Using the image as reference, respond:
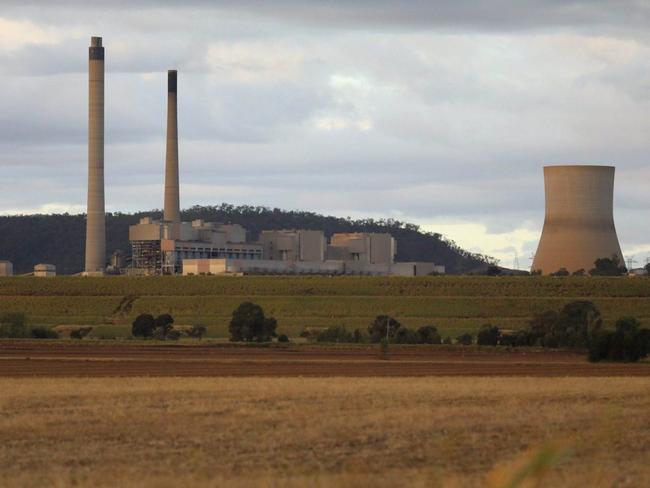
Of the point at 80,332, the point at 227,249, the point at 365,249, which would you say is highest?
the point at 365,249

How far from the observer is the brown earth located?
39.0 meters

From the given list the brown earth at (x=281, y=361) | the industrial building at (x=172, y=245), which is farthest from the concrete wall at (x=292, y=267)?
the brown earth at (x=281, y=361)

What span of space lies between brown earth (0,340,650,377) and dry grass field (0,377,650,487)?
786 centimetres

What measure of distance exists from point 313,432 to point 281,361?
Result: 83.3 feet

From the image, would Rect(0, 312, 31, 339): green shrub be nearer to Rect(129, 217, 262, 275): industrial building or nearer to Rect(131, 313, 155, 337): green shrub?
Rect(131, 313, 155, 337): green shrub

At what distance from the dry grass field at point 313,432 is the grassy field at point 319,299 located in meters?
50.3

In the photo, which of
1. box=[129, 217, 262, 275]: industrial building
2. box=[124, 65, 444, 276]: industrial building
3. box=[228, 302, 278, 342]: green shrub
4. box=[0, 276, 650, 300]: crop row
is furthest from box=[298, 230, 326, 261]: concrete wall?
box=[228, 302, 278, 342]: green shrub

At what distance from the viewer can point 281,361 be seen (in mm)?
45781

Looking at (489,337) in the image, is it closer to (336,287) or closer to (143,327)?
(143,327)

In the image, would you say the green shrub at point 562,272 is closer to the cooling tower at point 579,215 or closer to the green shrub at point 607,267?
the green shrub at point 607,267

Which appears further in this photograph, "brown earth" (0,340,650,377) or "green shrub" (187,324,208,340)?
"green shrub" (187,324,208,340)

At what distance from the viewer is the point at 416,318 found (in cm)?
8800

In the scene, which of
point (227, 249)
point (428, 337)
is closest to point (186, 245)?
point (227, 249)

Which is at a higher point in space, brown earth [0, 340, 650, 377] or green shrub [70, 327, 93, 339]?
green shrub [70, 327, 93, 339]
